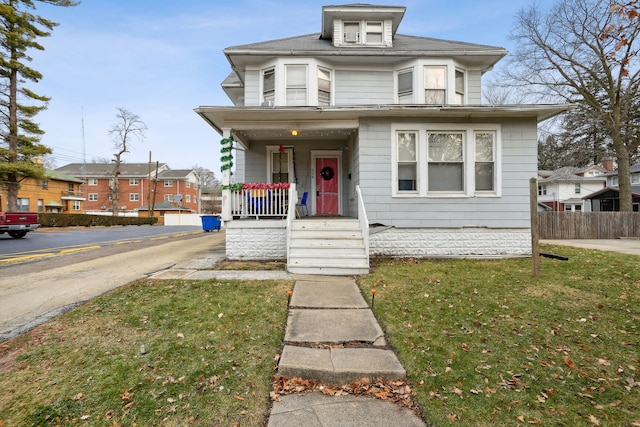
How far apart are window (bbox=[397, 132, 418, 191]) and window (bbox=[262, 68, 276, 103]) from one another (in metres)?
4.52

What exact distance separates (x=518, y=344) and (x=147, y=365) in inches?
146

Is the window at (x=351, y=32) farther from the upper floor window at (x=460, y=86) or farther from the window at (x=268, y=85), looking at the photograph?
the upper floor window at (x=460, y=86)

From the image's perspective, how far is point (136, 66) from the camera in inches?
718

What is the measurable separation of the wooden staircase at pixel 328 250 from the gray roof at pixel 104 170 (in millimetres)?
46706

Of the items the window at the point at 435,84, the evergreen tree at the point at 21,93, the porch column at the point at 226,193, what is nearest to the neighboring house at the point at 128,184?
the evergreen tree at the point at 21,93

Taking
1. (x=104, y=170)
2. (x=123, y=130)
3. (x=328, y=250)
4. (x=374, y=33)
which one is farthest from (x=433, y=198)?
(x=104, y=170)

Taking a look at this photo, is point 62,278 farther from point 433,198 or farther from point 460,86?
point 460,86

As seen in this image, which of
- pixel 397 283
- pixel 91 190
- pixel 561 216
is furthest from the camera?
pixel 91 190

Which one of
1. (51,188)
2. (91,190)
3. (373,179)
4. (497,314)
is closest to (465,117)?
(373,179)

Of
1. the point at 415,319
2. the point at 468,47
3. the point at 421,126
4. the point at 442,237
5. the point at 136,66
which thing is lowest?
the point at 415,319

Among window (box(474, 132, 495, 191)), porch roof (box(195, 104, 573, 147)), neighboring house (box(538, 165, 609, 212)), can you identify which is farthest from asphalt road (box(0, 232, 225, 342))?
neighboring house (box(538, 165, 609, 212))

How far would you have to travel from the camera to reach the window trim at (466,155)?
8047 millimetres

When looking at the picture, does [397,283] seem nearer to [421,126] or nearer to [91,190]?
[421,126]

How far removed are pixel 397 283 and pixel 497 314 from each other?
1.71 meters
